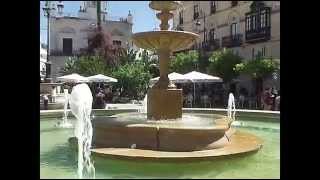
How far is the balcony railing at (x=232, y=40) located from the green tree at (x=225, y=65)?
4.83 metres

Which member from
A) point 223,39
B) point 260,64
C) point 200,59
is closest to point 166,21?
point 260,64

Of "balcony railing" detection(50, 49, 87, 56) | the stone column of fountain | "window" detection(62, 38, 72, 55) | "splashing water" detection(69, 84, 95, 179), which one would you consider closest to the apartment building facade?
"balcony railing" detection(50, 49, 87, 56)

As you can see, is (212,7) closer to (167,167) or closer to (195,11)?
(195,11)

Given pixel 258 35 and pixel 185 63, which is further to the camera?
pixel 258 35

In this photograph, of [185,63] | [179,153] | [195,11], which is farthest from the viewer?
[195,11]

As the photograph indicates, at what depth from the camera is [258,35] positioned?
30766mm

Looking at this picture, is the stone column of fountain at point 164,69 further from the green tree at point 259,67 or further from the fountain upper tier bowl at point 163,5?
the green tree at point 259,67

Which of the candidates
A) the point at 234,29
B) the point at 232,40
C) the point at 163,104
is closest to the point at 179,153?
the point at 163,104

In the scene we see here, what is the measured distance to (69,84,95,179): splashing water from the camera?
5770mm

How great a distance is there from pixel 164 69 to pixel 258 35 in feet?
75.8

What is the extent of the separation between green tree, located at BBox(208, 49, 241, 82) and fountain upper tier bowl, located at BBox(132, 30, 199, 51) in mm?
19137
